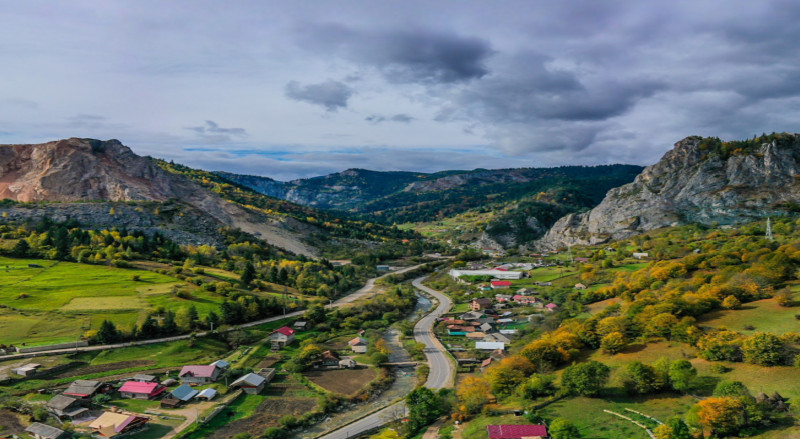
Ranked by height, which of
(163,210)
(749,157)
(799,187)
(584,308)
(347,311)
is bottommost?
(347,311)

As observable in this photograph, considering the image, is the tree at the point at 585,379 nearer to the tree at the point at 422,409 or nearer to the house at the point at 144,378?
the tree at the point at 422,409

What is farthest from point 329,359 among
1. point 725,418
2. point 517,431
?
point 725,418

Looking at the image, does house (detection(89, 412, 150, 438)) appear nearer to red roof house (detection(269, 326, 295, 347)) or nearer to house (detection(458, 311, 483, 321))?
red roof house (detection(269, 326, 295, 347))

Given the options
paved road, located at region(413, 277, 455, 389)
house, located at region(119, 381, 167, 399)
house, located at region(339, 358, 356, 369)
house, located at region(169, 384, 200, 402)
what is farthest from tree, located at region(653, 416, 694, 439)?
house, located at region(119, 381, 167, 399)

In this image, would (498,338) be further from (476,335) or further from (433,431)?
(433,431)

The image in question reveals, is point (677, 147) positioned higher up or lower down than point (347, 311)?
higher up

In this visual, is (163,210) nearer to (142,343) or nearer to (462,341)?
(142,343)

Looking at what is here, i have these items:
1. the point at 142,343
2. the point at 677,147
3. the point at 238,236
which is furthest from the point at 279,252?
the point at 677,147
